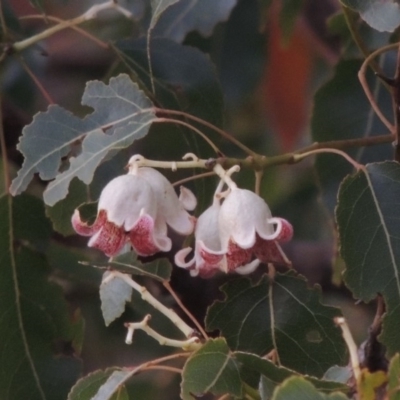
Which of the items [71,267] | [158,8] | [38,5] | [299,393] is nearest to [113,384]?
[299,393]

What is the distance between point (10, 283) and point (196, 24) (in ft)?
1.22

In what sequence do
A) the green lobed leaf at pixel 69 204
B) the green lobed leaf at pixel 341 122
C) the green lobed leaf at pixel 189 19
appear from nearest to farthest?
the green lobed leaf at pixel 69 204, the green lobed leaf at pixel 341 122, the green lobed leaf at pixel 189 19

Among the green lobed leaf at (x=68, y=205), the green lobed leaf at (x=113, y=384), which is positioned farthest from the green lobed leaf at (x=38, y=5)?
the green lobed leaf at (x=113, y=384)

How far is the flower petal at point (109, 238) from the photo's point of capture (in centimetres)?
62

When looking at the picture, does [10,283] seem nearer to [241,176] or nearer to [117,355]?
[241,176]

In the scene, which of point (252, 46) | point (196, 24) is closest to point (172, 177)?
point (196, 24)

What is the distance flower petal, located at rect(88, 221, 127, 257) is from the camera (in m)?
0.62

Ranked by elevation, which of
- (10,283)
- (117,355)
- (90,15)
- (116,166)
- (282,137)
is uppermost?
(90,15)

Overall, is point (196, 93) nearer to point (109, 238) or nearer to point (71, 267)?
point (109, 238)

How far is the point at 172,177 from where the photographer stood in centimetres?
90

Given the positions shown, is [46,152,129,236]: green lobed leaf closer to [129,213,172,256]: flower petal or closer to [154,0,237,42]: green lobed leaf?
[129,213,172,256]: flower petal

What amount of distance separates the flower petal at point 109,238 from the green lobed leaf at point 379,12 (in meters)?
0.21

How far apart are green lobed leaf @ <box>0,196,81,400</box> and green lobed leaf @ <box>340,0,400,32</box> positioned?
1.24 feet

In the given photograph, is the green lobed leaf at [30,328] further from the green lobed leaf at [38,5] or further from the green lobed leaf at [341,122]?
the green lobed leaf at [341,122]
